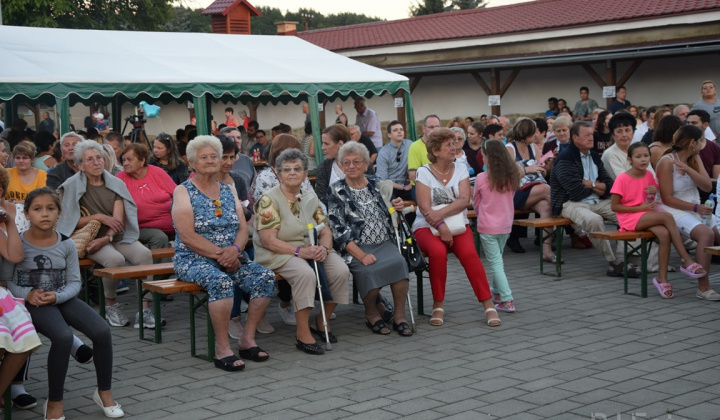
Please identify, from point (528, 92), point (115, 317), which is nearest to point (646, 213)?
point (115, 317)

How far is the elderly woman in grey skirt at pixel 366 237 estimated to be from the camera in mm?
7082

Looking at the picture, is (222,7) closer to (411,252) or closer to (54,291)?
(411,252)

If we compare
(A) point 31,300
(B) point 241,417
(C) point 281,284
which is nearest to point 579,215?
(C) point 281,284

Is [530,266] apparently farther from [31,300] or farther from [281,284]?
[31,300]

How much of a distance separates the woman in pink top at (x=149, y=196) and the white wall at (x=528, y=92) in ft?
26.3

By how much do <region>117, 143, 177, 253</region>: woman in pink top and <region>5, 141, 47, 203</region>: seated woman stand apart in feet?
2.52

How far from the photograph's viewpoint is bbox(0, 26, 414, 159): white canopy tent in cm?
1180

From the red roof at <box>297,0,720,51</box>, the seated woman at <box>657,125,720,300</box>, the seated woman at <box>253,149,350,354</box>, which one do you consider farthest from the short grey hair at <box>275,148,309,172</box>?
the red roof at <box>297,0,720,51</box>

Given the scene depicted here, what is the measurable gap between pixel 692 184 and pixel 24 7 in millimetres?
34522

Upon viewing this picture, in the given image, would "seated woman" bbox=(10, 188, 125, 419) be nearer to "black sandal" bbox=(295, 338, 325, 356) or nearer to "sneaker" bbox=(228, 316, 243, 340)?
"black sandal" bbox=(295, 338, 325, 356)

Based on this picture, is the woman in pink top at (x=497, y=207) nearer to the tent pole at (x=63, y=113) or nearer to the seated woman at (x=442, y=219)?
the seated woman at (x=442, y=219)

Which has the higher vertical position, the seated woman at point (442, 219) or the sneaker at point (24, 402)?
the seated woman at point (442, 219)

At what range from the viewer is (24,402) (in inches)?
215

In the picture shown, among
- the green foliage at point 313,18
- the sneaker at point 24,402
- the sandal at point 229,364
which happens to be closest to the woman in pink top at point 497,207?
the sandal at point 229,364
